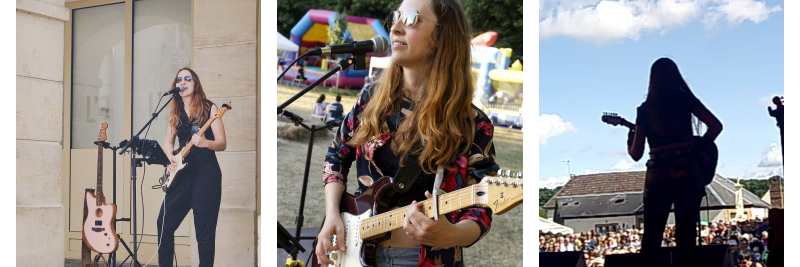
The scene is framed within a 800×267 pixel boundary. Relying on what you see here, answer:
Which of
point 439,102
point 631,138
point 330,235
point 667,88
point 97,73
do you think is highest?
point 97,73

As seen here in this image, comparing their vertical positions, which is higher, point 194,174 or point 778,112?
point 778,112

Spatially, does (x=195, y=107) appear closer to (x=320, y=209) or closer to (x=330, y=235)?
(x=320, y=209)

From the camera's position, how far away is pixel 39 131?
386cm

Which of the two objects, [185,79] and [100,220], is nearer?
[185,79]

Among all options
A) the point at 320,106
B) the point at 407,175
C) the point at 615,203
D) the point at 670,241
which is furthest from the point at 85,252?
the point at 670,241

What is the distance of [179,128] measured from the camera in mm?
3664

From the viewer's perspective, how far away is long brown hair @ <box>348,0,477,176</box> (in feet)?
7.76

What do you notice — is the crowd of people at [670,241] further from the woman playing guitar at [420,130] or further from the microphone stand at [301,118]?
the microphone stand at [301,118]

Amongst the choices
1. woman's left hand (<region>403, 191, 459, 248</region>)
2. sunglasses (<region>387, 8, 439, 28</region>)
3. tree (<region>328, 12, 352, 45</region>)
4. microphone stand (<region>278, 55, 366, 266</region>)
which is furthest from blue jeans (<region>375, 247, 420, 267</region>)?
tree (<region>328, 12, 352, 45</region>)

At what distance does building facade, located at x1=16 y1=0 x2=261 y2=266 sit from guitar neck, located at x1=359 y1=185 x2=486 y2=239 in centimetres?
138

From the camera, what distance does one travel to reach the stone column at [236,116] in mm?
3607

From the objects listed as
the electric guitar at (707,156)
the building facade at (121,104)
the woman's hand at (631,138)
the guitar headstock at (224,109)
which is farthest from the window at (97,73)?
the electric guitar at (707,156)

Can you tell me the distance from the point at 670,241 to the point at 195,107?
2.48 m

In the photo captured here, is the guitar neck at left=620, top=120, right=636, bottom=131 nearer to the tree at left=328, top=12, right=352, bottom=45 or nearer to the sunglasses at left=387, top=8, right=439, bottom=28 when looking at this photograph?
the sunglasses at left=387, top=8, right=439, bottom=28
